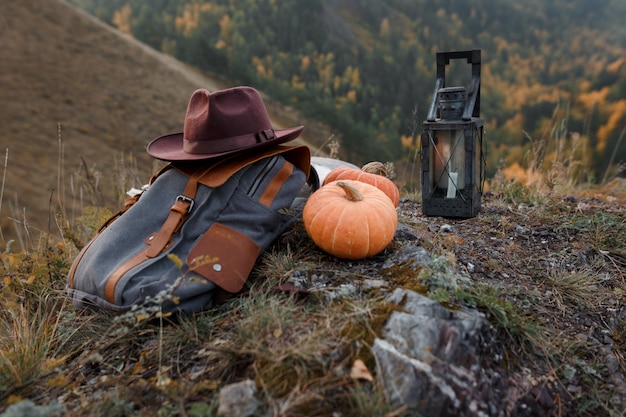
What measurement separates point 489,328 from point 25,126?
23.7 meters

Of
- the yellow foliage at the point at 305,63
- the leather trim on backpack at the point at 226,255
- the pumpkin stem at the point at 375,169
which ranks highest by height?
the pumpkin stem at the point at 375,169

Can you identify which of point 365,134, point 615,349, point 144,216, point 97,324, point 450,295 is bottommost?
point 365,134

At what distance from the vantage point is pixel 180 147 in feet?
9.76

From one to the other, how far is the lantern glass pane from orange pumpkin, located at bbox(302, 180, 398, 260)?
0.89 m

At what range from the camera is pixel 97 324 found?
2434 mm

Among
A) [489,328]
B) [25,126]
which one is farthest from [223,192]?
[25,126]

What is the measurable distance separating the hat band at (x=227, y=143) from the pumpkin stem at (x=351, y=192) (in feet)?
1.71

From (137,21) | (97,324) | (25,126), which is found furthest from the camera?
(137,21)

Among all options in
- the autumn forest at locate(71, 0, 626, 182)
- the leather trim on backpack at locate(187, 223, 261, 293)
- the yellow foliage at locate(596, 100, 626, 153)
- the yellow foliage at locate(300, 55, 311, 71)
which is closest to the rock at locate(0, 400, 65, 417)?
the leather trim on backpack at locate(187, 223, 261, 293)

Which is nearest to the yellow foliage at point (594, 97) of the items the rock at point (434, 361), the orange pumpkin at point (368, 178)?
the orange pumpkin at point (368, 178)

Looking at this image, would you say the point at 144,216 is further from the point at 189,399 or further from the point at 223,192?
the point at 189,399

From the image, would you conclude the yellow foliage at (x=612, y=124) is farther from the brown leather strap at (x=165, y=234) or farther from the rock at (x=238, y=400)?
the rock at (x=238, y=400)

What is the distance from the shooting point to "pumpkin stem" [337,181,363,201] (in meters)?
2.45

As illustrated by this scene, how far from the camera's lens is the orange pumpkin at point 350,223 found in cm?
237
